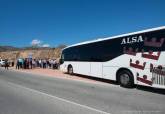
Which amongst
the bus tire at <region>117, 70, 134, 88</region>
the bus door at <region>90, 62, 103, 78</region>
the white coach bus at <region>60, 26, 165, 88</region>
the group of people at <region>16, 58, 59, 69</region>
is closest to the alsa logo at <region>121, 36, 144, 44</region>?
the white coach bus at <region>60, 26, 165, 88</region>

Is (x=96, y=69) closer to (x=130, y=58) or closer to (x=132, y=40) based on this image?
(x=130, y=58)

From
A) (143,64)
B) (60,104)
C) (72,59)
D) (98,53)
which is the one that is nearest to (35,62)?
(72,59)

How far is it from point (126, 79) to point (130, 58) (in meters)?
1.27

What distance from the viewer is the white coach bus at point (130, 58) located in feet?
44.7

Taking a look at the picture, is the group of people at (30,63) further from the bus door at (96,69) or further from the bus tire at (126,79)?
the bus tire at (126,79)

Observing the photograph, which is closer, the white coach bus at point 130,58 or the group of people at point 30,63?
the white coach bus at point 130,58

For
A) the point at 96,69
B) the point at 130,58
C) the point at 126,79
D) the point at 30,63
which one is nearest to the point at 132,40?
the point at 130,58

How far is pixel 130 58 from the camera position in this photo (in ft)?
50.6

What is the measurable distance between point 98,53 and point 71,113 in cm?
1094

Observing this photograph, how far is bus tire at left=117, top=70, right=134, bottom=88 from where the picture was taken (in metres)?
15.4

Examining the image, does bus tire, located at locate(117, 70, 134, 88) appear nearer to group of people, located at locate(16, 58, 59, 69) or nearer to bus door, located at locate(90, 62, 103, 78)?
bus door, located at locate(90, 62, 103, 78)

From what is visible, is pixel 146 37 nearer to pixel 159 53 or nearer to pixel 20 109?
pixel 159 53

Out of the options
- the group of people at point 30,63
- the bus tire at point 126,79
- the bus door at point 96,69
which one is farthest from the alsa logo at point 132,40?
the group of people at point 30,63

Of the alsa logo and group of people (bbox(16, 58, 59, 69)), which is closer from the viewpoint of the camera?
the alsa logo
